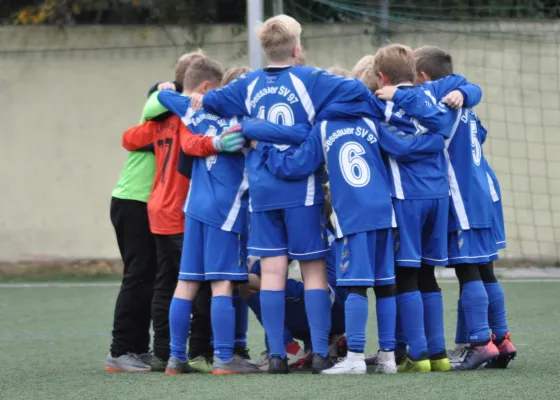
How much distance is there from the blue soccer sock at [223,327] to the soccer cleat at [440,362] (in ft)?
3.01

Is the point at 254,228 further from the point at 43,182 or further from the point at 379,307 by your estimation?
the point at 43,182

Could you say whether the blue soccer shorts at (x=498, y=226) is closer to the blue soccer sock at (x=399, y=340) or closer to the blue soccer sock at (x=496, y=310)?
the blue soccer sock at (x=496, y=310)

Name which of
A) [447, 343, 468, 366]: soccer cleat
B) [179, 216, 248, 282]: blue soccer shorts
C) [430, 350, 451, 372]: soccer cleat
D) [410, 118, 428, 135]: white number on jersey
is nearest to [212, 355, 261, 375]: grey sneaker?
[179, 216, 248, 282]: blue soccer shorts

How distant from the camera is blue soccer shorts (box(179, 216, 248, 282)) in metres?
5.26

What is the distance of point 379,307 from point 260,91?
1099 mm

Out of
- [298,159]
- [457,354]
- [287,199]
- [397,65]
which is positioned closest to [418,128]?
[397,65]

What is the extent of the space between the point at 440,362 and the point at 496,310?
51 centimetres

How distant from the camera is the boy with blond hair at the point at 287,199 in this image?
5.10 metres

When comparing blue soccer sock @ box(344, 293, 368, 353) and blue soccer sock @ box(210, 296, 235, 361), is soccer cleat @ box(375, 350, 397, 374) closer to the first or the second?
blue soccer sock @ box(344, 293, 368, 353)

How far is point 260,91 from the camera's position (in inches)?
204

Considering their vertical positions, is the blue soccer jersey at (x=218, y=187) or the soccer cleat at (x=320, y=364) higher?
the blue soccer jersey at (x=218, y=187)

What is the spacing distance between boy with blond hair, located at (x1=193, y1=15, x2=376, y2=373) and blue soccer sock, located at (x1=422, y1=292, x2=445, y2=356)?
478 millimetres

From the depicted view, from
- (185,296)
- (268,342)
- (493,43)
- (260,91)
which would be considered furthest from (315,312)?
(493,43)

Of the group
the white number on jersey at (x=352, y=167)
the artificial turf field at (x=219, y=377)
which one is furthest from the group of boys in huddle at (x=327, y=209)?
the artificial turf field at (x=219, y=377)
